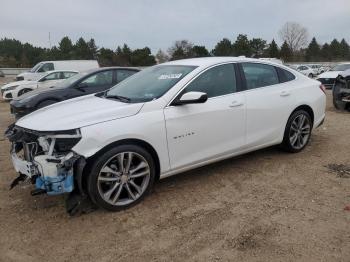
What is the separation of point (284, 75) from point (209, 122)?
1.85 meters

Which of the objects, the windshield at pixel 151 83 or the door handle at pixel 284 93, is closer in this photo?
the windshield at pixel 151 83

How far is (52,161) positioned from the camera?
3.71 m

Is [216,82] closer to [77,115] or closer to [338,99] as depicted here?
[77,115]

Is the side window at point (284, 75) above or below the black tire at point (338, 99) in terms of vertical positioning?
above

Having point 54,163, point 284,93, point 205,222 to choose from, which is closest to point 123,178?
point 54,163

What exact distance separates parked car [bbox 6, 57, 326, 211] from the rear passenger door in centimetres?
1

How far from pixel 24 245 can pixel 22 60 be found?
243 feet

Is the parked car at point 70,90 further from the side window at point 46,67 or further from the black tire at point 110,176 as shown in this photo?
the side window at point 46,67

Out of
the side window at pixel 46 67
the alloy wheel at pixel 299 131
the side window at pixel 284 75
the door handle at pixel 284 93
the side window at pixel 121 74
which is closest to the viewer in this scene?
the door handle at pixel 284 93

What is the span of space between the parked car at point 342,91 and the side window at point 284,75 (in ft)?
15.7

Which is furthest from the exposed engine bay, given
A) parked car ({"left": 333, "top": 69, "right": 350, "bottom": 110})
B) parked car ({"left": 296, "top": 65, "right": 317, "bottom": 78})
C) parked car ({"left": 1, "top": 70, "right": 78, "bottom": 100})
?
parked car ({"left": 296, "top": 65, "right": 317, "bottom": 78})

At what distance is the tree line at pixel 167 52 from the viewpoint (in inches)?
2317

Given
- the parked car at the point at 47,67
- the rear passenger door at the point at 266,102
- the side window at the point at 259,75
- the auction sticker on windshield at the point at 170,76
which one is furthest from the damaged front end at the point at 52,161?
the parked car at the point at 47,67

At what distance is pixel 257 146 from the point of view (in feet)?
17.3
